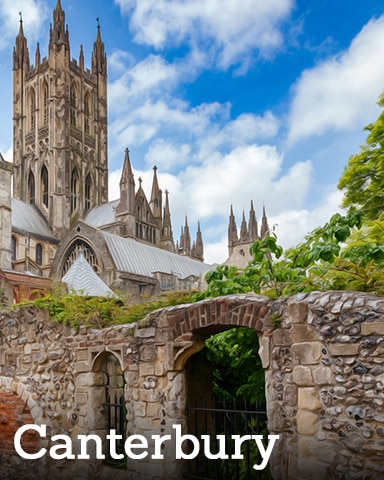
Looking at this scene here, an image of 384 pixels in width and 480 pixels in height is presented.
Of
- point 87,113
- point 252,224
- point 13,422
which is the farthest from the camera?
point 87,113

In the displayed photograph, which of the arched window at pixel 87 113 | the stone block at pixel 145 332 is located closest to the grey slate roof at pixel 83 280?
the stone block at pixel 145 332

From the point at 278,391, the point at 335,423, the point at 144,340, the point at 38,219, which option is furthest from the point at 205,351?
the point at 38,219

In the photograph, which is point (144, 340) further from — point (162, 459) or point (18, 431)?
point (18, 431)

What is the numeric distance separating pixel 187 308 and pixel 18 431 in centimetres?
407

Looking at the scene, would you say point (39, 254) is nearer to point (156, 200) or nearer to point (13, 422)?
point (156, 200)

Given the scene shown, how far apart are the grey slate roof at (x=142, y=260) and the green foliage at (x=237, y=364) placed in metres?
29.8

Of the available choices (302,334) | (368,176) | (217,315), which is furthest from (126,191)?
(302,334)

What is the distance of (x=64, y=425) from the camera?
26.8 ft

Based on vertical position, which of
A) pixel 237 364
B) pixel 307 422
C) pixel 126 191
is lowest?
Result: pixel 307 422

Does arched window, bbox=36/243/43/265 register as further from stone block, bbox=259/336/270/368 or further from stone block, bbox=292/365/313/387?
stone block, bbox=292/365/313/387

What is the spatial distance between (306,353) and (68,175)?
58.1 m

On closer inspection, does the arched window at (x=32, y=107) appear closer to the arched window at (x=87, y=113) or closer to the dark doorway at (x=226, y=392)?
the arched window at (x=87, y=113)

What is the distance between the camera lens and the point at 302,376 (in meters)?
5.14

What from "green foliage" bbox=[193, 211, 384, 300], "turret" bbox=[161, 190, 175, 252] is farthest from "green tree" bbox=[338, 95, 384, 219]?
"turret" bbox=[161, 190, 175, 252]
